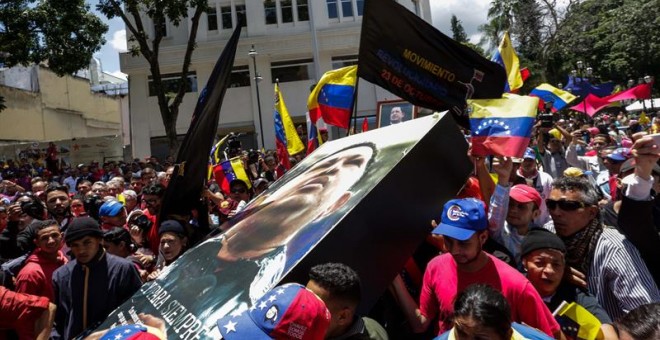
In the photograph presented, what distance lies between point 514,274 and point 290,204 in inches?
47.9

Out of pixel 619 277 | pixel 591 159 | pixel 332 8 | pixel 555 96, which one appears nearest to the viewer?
pixel 619 277

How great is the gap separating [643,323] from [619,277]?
794mm

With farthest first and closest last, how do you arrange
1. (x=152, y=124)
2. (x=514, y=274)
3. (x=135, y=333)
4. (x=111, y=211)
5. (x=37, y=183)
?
(x=152, y=124)
(x=37, y=183)
(x=111, y=211)
(x=514, y=274)
(x=135, y=333)

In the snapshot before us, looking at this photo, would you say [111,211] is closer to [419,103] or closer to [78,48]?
[419,103]

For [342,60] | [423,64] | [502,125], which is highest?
[342,60]

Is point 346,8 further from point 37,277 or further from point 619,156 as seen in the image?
point 37,277

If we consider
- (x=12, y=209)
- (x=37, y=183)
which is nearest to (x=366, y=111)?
(x=37, y=183)

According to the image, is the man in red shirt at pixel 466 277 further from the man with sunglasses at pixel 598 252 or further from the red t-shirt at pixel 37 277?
the red t-shirt at pixel 37 277

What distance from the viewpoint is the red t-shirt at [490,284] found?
2.51 metres

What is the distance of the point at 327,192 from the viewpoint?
289 centimetres

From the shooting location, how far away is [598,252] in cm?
295

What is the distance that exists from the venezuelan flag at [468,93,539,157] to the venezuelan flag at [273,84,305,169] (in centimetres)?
561

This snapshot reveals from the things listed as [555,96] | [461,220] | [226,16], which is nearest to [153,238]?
[461,220]

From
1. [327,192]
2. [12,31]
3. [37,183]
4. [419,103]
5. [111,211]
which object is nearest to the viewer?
[327,192]
